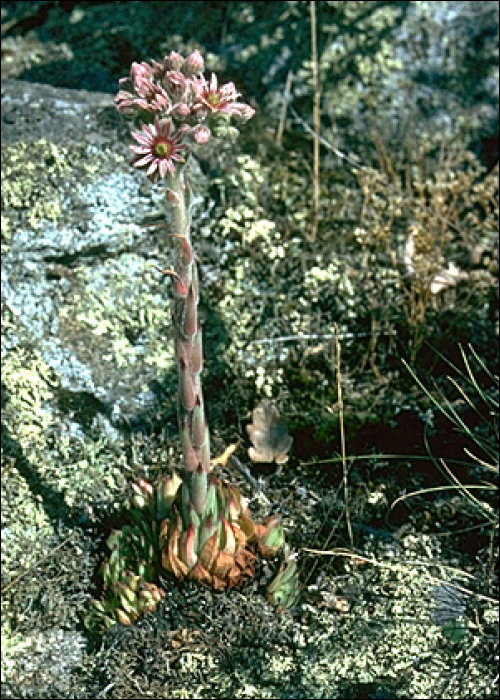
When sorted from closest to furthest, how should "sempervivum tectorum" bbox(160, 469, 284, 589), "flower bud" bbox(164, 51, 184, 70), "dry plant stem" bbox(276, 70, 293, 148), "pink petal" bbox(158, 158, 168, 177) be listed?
1. "pink petal" bbox(158, 158, 168, 177)
2. "flower bud" bbox(164, 51, 184, 70)
3. "sempervivum tectorum" bbox(160, 469, 284, 589)
4. "dry plant stem" bbox(276, 70, 293, 148)

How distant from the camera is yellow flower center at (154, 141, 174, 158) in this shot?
8.54 feet

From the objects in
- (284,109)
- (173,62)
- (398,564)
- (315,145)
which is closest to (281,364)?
(398,564)

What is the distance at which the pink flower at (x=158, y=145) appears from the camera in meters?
2.59

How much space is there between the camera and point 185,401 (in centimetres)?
290

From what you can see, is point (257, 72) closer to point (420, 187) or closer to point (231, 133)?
point (420, 187)

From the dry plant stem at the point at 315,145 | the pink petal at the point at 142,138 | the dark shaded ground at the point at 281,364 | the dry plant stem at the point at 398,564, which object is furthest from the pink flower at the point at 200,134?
the dry plant stem at the point at 315,145

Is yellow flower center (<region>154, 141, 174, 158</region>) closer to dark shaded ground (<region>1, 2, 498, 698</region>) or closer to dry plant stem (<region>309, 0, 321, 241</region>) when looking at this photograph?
dark shaded ground (<region>1, 2, 498, 698</region>)

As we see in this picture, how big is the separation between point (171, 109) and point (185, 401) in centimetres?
83

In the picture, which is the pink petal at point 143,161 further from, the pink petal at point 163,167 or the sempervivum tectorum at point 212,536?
the sempervivum tectorum at point 212,536

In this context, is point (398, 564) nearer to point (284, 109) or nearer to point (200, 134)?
point (200, 134)

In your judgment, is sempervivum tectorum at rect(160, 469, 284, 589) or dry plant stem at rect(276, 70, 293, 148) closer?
sempervivum tectorum at rect(160, 469, 284, 589)

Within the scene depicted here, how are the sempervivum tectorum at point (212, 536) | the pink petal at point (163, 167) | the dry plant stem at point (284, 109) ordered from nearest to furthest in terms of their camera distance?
the pink petal at point (163, 167) < the sempervivum tectorum at point (212, 536) < the dry plant stem at point (284, 109)

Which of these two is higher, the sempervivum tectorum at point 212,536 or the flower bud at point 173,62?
the flower bud at point 173,62

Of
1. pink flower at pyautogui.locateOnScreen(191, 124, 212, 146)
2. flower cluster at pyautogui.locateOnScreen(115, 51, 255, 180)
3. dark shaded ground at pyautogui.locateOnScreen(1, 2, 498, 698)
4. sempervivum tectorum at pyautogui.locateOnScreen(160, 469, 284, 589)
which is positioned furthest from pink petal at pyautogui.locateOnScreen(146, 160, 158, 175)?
dark shaded ground at pyautogui.locateOnScreen(1, 2, 498, 698)
